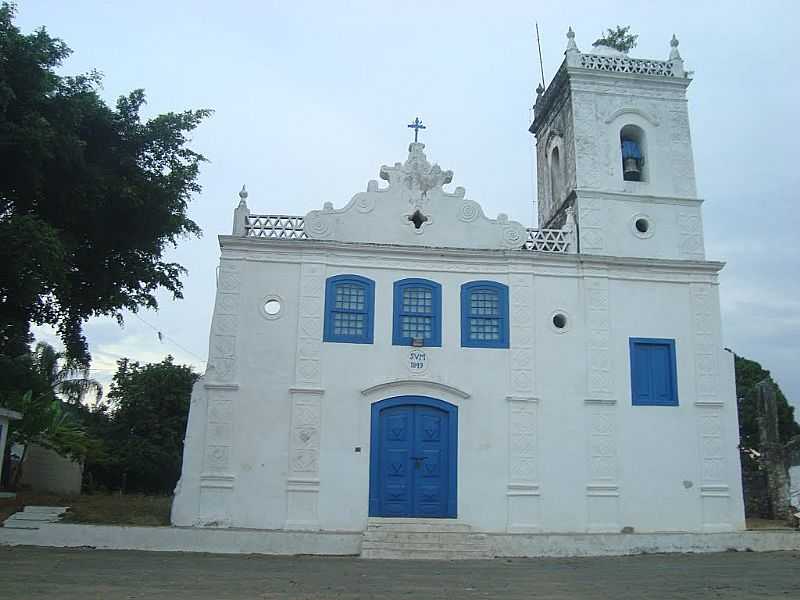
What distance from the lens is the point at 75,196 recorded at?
14484 millimetres

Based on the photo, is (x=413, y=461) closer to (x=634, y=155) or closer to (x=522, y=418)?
(x=522, y=418)

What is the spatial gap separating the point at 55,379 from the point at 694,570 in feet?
76.6

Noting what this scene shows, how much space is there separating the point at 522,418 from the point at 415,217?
4.69 metres

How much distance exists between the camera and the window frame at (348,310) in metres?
14.7

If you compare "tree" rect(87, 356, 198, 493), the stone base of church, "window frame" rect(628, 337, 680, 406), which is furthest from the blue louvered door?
"tree" rect(87, 356, 198, 493)

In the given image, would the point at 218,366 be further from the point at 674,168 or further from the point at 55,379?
the point at 55,379

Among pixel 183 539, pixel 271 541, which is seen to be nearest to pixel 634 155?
pixel 271 541

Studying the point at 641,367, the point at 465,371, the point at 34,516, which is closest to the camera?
the point at 34,516

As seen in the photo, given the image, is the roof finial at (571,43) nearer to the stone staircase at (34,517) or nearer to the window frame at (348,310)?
the window frame at (348,310)

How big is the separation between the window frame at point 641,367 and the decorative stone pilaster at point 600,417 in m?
0.48

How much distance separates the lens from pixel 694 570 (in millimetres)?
11484

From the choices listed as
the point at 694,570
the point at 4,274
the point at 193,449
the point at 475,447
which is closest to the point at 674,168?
the point at 475,447

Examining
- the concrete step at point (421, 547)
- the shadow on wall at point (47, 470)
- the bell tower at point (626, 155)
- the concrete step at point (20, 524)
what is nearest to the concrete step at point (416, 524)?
the concrete step at point (421, 547)

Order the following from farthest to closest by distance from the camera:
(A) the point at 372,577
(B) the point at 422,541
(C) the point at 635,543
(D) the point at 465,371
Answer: (D) the point at 465,371 → (C) the point at 635,543 → (B) the point at 422,541 → (A) the point at 372,577
